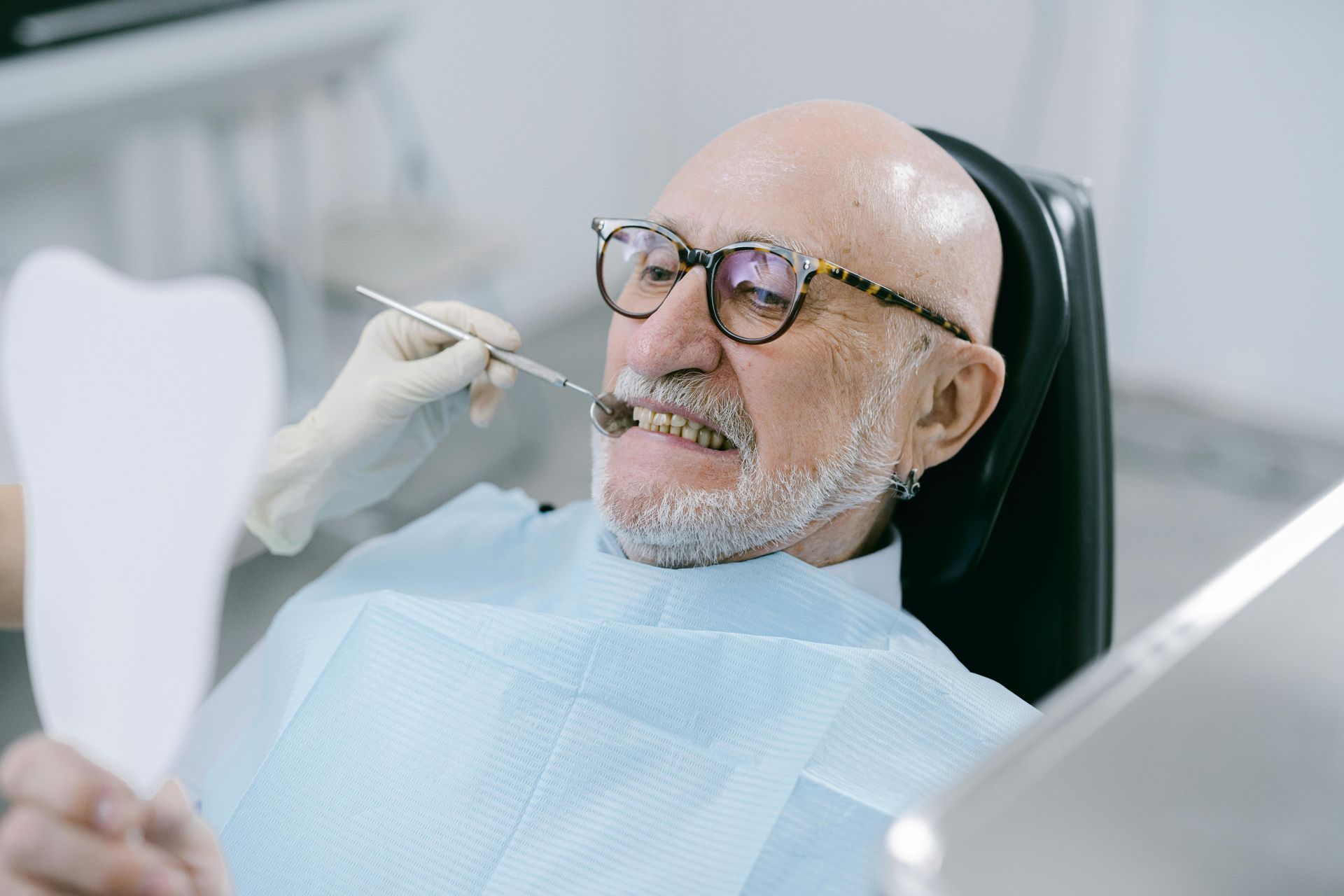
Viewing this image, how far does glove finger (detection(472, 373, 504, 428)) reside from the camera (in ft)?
4.33

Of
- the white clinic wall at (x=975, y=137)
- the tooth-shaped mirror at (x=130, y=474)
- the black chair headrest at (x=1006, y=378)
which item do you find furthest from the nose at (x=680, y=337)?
the white clinic wall at (x=975, y=137)

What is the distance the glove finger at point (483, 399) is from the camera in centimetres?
132

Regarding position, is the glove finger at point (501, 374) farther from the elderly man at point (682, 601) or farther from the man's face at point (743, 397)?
the man's face at point (743, 397)

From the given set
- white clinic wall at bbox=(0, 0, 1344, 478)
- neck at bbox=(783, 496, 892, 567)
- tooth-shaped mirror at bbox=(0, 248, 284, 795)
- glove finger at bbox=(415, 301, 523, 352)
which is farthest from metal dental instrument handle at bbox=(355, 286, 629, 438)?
white clinic wall at bbox=(0, 0, 1344, 478)

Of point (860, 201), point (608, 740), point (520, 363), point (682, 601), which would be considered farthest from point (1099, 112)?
point (608, 740)

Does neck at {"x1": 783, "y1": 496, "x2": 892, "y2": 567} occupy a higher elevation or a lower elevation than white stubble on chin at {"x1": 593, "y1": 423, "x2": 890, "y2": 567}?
lower

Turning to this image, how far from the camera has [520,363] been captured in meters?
1.29

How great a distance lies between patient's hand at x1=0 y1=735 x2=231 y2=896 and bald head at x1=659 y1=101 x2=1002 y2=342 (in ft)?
2.53

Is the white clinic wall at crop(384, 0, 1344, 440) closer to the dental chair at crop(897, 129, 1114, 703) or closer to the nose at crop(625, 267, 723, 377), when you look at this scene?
the dental chair at crop(897, 129, 1114, 703)

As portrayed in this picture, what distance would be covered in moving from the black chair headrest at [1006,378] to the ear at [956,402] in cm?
2

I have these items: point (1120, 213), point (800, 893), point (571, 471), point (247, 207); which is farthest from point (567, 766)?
point (1120, 213)

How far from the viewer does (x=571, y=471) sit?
281 cm

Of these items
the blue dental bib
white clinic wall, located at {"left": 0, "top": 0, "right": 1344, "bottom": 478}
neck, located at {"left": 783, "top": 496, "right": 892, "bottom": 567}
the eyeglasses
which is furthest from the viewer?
white clinic wall, located at {"left": 0, "top": 0, "right": 1344, "bottom": 478}

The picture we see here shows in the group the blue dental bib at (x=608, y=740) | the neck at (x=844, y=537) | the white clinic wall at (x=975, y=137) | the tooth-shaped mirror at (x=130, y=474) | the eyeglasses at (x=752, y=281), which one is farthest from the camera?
the white clinic wall at (x=975, y=137)
